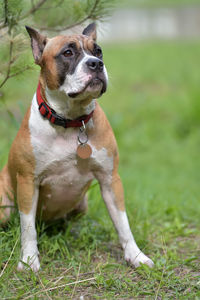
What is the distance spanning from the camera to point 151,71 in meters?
11.2

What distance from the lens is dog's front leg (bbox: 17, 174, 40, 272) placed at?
2.76 metres

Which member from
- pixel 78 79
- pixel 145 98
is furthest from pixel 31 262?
pixel 145 98

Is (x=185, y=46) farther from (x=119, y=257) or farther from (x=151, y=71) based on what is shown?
(x=119, y=257)

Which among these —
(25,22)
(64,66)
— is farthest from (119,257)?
(25,22)

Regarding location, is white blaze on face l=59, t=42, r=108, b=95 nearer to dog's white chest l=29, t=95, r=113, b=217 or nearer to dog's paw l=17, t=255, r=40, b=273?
dog's white chest l=29, t=95, r=113, b=217

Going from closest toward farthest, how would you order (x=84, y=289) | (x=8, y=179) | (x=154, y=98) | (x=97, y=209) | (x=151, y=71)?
(x=84, y=289), (x=8, y=179), (x=97, y=209), (x=154, y=98), (x=151, y=71)

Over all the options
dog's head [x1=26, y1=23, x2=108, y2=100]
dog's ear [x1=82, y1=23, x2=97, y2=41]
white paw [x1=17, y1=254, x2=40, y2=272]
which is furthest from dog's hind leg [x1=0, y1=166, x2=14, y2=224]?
dog's ear [x1=82, y1=23, x2=97, y2=41]

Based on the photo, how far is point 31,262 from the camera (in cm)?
270

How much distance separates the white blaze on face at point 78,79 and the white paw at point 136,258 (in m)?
1.06

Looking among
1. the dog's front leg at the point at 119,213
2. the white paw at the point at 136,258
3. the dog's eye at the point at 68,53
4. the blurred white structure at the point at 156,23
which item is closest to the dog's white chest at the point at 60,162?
the dog's front leg at the point at 119,213

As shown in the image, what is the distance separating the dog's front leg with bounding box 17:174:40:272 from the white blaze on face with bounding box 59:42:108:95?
61cm

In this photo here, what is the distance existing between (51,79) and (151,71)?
28.8 ft

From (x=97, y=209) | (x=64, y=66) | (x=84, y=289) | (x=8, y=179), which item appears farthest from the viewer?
(x=97, y=209)

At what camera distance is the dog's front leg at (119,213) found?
288cm
